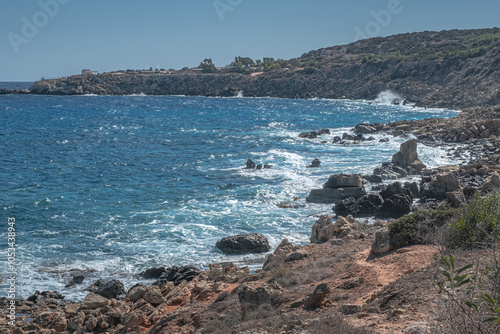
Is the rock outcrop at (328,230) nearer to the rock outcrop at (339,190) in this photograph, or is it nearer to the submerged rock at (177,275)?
the submerged rock at (177,275)

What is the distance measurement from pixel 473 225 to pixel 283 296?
4.31m

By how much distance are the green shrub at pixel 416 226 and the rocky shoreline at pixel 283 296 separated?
24cm

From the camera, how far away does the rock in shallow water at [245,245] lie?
16.6 meters

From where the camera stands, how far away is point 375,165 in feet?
98.9

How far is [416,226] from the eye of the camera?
39.6 feet

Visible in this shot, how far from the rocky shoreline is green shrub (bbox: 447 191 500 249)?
58cm

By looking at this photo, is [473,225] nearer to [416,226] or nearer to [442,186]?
[416,226]

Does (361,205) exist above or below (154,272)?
above

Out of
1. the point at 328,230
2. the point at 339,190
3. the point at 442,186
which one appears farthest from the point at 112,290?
the point at 442,186

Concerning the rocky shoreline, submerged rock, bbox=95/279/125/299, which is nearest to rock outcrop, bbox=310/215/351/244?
the rocky shoreline

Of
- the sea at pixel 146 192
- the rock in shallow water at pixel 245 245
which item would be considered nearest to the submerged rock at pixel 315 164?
the sea at pixel 146 192

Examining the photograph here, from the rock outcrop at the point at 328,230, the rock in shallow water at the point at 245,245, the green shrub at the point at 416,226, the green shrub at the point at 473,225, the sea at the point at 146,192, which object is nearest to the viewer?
the green shrub at the point at 473,225

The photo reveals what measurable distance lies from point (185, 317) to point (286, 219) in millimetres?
10483

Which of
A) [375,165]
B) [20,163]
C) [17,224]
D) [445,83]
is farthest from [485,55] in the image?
[17,224]
